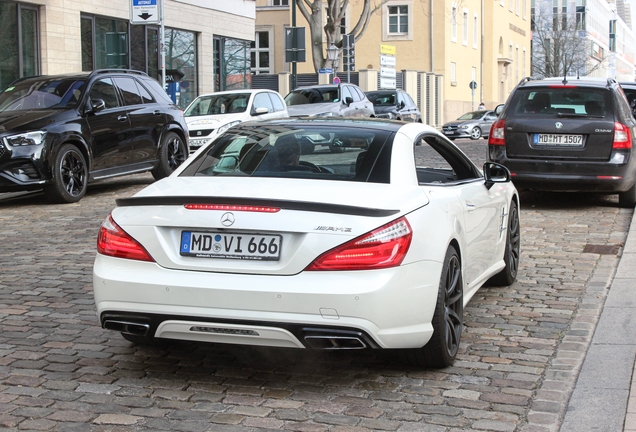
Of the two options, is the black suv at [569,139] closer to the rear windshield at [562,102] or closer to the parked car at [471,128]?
the rear windshield at [562,102]

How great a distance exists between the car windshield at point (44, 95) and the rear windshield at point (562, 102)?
6.11 meters

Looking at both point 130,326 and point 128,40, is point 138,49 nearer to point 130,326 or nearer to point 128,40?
point 128,40

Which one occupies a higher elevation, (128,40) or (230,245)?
(128,40)

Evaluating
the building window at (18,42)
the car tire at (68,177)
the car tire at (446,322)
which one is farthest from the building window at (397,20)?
the car tire at (446,322)

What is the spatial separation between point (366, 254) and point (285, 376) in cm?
96

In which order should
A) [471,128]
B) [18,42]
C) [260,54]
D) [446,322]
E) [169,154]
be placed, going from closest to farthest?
1. [446,322]
2. [169,154]
3. [18,42]
4. [471,128]
5. [260,54]

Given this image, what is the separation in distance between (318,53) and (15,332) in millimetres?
31839

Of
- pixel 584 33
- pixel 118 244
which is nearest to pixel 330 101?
pixel 118 244

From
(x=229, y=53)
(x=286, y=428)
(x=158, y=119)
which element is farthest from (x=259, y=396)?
(x=229, y=53)

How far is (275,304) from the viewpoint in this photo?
4.47 m

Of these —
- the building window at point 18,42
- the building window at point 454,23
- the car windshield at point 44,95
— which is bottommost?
the car windshield at point 44,95

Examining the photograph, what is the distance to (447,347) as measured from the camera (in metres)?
5.08

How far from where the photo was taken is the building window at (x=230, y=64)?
32.7 m

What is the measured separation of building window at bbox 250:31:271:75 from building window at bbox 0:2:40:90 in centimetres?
3780
